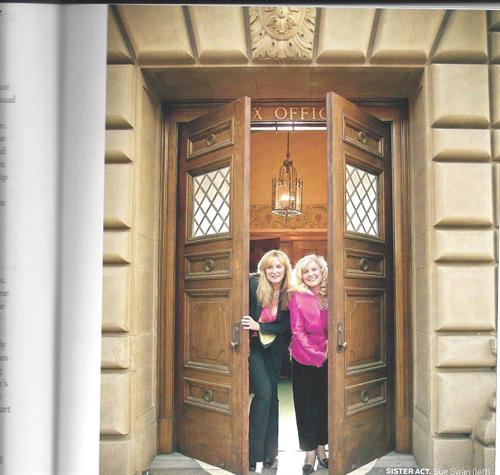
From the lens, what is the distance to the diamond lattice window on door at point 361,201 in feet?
8.38

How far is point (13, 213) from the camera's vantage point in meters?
1.84

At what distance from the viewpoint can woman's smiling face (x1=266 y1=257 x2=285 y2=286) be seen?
9.03 feet

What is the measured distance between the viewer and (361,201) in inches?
103

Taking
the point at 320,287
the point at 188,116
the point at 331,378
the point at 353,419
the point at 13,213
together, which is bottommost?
the point at 353,419

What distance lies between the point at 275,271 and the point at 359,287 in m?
0.43

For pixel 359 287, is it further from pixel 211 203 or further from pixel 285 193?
pixel 285 193

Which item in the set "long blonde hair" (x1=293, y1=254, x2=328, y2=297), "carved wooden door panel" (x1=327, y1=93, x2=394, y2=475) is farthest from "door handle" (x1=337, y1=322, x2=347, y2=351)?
"long blonde hair" (x1=293, y1=254, x2=328, y2=297)

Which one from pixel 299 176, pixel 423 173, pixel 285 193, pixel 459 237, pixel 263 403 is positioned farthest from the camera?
pixel 299 176

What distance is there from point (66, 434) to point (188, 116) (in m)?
1.51

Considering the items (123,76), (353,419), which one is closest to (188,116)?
(123,76)

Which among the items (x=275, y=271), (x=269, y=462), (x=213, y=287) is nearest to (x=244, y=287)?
(x=213, y=287)

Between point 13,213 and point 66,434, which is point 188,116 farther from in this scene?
point 66,434

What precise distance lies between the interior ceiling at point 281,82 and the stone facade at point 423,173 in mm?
13

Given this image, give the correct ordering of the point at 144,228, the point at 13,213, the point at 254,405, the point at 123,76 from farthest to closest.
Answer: the point at 254,405 → the point at 144,228 → the point at 123,76 → the point at 13,213
